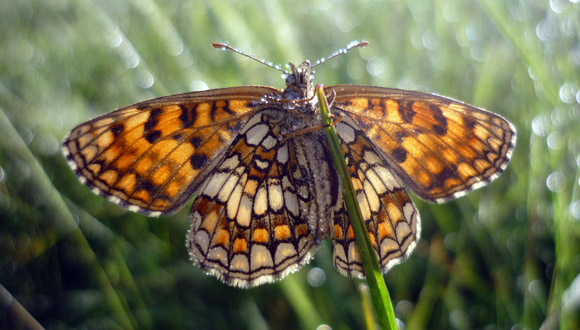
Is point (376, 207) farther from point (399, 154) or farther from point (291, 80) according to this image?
point (291, 80)

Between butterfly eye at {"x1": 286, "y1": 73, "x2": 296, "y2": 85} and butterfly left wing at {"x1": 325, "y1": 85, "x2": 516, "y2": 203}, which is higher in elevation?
butterfly eye at {"x1": 286, "y1": 73, "x2": 296, "y2": 85}

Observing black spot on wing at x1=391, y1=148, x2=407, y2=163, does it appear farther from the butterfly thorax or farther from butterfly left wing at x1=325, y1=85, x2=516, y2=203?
the butterfly thorax

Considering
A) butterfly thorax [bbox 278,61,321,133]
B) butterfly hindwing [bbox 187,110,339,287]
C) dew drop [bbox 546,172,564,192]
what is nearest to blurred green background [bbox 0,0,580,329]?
dew drop [bbox 546,172,564,192]

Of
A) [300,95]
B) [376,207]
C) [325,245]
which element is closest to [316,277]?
[325,245]

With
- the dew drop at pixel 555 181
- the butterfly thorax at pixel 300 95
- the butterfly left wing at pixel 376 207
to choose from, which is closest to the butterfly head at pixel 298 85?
the butterfly thorax at pixel 300 95

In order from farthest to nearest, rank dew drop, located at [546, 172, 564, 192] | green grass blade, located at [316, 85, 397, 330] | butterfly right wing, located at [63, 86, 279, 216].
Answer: dew drop, located at [546, 172, 564, 192], butterfly right wing, located at [63, 86, 279, 216], green grass blade, located at [316, 85, 397, 330]

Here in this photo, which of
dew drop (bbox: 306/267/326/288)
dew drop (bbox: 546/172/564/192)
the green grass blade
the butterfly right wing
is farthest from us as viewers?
dew drop (bbox: 306/267/326/288)

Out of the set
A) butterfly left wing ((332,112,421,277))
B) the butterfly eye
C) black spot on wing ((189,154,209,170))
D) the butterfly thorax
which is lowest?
butterfly left wing ((332,112,421,277))

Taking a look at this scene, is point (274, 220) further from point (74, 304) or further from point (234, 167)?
point (74, 304)

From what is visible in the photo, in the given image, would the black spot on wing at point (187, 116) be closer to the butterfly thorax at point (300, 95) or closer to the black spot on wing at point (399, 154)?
the butterfly thorax at point (300, 95)
